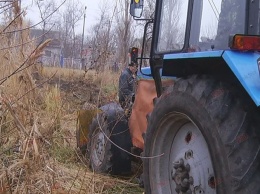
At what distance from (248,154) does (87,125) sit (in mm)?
3390

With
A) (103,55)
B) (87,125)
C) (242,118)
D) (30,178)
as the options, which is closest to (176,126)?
(242,118)

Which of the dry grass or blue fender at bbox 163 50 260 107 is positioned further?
the dry grass

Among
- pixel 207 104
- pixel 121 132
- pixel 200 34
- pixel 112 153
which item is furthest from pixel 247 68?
pixel 112 153

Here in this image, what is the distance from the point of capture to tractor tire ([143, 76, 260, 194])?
7.61ft

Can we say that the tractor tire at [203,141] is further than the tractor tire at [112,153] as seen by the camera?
No

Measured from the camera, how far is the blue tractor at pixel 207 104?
2338 millimetres

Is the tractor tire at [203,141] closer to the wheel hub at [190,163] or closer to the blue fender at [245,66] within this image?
the wheel hub at [190,163]

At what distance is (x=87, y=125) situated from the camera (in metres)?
5.50

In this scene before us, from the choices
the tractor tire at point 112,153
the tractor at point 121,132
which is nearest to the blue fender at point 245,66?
the tractor at point 121,132

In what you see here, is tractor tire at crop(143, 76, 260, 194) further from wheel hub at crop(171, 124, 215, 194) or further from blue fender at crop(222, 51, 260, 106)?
blue fender at crop(222, 51, 260, 106)

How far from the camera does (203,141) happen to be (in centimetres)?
284

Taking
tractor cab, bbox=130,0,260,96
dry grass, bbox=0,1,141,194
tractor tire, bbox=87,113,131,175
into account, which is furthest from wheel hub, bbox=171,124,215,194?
tractor tire, bbox=87,113,131,175

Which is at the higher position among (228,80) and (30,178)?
(228,80)

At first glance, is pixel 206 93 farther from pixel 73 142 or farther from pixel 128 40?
pixel 128 40
